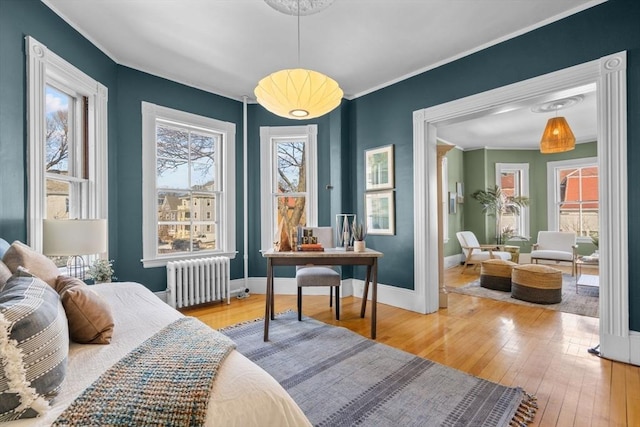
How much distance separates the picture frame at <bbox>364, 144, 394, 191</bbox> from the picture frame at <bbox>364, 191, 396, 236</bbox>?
0.11m

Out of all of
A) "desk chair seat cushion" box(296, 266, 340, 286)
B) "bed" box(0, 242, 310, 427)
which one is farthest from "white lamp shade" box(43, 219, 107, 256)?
"desk chair seat cushion" box(296, 266, 340, 286)

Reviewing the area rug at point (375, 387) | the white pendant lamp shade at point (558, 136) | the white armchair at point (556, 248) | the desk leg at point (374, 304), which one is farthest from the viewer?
the white armchair at point (556, 248)

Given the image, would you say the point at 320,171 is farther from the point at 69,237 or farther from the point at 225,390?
the point at 225,390

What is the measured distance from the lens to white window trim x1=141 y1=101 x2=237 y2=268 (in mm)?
3488

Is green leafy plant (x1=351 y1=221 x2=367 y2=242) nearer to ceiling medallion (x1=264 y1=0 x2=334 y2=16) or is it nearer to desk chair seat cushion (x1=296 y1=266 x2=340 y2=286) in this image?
desk chair seat cushion (x1=296 y1=266 x2=340 y2=286)

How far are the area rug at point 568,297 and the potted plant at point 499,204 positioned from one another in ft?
6.65

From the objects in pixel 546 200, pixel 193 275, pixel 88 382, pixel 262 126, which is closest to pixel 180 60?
pixel 262 126

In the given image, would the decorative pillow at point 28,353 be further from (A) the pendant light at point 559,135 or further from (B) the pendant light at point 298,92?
(A) the pendant light at point 559,135

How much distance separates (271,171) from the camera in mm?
4332

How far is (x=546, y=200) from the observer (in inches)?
276

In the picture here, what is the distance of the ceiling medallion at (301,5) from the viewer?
7.29 ft

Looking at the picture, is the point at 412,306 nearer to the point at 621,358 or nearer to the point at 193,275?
the point at 621,358

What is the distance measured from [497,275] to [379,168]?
95.7 inches

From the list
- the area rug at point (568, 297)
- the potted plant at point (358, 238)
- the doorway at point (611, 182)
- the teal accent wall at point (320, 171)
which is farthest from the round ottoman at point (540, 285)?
the potted plant at point (358, 238)
